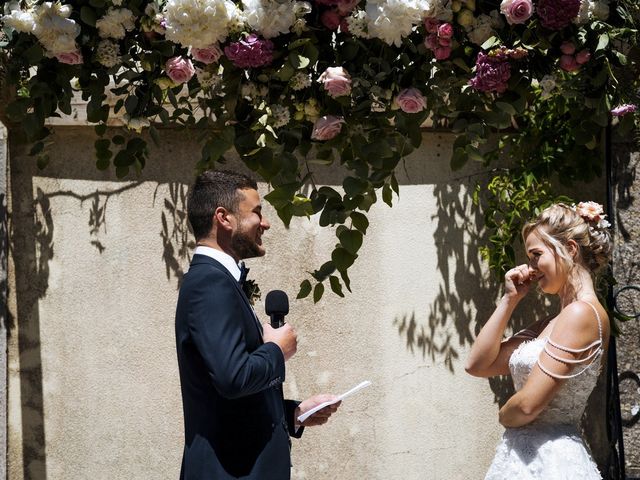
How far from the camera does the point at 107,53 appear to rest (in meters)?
3.15

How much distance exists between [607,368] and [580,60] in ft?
7.80

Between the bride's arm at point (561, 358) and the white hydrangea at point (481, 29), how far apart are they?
3.52 ft

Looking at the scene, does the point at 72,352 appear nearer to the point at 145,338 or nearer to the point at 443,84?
the point at 145,338

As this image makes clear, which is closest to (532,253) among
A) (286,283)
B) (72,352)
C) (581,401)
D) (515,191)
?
(581,401)

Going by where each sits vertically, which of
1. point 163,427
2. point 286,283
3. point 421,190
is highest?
point 421,190

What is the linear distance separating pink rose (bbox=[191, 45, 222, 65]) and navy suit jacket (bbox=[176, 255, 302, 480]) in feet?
2.08

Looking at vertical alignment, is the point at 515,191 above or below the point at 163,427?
above

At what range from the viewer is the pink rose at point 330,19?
3041mm

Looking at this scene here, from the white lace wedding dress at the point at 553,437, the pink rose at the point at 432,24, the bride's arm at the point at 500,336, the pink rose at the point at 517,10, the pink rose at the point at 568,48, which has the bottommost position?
the white lace wedding dress at the point at 553,437

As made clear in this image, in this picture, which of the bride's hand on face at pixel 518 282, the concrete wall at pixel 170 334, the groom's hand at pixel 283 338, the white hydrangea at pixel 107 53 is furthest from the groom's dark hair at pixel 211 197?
the concrete wall at pixel 170 334

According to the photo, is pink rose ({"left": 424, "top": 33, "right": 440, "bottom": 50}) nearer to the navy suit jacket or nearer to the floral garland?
the floral garland

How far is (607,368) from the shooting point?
500cm

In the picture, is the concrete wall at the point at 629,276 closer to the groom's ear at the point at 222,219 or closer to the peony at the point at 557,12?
the peony at the point at 557,12

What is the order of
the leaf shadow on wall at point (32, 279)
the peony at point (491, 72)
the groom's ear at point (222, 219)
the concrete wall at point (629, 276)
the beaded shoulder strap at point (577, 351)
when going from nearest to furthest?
the peony at point (491, 72) → the groom's ear at point (222, 219) → the beaded shoulder strap at point (577, 351) → the concrete wall at point (629, 276) → the leaf shadow on wall at point (32, 279)
